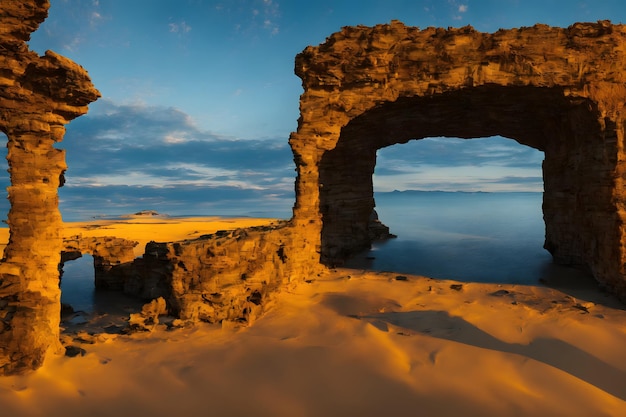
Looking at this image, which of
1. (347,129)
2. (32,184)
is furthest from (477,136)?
(32,184)

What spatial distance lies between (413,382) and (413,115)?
29.7 feet

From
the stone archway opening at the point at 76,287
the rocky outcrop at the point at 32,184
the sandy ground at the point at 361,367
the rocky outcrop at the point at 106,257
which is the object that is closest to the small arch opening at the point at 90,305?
the stone archway opening at the point at 76,287

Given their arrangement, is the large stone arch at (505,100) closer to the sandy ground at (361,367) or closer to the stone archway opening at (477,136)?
the stone archway opening at (477,136)

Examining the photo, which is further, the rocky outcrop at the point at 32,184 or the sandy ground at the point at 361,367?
the rocky outcrop at the point at 32,184

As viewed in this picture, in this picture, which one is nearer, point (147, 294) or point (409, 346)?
point (409, 346)

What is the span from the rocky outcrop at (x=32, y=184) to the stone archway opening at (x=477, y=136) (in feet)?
26.8

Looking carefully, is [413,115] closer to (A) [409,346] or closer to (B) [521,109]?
(B) [521,109]

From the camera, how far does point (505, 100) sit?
10586 mm

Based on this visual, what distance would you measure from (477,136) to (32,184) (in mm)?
14251

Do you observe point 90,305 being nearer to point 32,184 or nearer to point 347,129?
point 32,184

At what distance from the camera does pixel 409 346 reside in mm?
6414

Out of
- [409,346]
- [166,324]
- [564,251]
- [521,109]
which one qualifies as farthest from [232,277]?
[564,251]

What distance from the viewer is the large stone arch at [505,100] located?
8.97m

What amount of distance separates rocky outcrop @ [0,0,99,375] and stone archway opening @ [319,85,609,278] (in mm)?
8167
